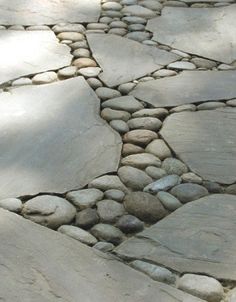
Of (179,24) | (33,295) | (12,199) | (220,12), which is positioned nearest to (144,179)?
(12,199)

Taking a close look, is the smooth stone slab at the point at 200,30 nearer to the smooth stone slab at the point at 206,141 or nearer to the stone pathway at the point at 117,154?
the stone pathway at the point at 117,154

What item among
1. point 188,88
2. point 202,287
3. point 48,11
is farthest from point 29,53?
point 202,287

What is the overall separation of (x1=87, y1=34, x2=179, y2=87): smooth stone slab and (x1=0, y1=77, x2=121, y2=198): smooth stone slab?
0.12 meters

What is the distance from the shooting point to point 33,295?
1061 mm

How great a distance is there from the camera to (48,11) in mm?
2398

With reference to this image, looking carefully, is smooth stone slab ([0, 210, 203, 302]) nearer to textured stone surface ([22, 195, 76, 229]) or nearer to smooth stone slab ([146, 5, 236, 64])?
textured stone surface ([22, 195, 76, 229])

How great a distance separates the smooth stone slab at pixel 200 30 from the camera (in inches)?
83.8

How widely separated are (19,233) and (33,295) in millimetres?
187

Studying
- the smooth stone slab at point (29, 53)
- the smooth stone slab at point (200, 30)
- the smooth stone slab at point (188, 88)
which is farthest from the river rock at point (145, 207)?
the smooth stone slab at point (200, 30)

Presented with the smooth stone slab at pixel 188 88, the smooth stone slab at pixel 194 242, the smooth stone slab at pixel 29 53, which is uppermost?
the smooth stone slab at pixel 29 53

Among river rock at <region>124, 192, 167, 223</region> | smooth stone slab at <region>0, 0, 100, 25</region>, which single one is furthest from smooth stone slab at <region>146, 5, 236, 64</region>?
river rock at <region>124, 192, 167, 223</region>

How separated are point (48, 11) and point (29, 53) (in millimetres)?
428

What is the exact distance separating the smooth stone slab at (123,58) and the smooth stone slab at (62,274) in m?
0.78

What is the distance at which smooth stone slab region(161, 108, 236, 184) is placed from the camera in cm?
147
